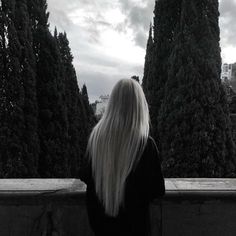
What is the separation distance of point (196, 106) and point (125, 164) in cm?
682

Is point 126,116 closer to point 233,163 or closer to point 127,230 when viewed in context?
point 127,230

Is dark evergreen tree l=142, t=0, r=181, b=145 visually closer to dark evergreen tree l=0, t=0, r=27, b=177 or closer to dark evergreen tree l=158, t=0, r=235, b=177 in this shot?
dark evergreen tree l=158, t=0, r=235, b=177

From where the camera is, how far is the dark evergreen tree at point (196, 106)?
30.2 feet

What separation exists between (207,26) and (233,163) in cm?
289

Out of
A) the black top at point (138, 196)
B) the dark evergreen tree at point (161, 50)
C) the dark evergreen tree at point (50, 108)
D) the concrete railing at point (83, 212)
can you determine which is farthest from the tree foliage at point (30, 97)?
the black top at point (138, 196)

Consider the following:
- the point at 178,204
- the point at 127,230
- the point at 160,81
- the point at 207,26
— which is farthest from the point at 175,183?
the point at 160,81

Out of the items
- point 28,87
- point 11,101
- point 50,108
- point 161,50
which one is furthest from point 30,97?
point 161,50

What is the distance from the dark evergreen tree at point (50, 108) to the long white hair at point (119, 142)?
8.48 m

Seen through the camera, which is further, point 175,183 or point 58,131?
point 58,131

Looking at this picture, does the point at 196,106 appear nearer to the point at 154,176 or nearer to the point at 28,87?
the point at 28,87

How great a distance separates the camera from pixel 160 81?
11234mm

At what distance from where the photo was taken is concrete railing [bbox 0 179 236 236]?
3.63 metres

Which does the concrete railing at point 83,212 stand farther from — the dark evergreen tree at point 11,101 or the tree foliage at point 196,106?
the dark evergreen tree at point 11,101

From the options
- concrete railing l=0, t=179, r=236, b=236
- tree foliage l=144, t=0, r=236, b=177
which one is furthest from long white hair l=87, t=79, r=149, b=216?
tree foliage l=144, t=0, r=236, b=177
